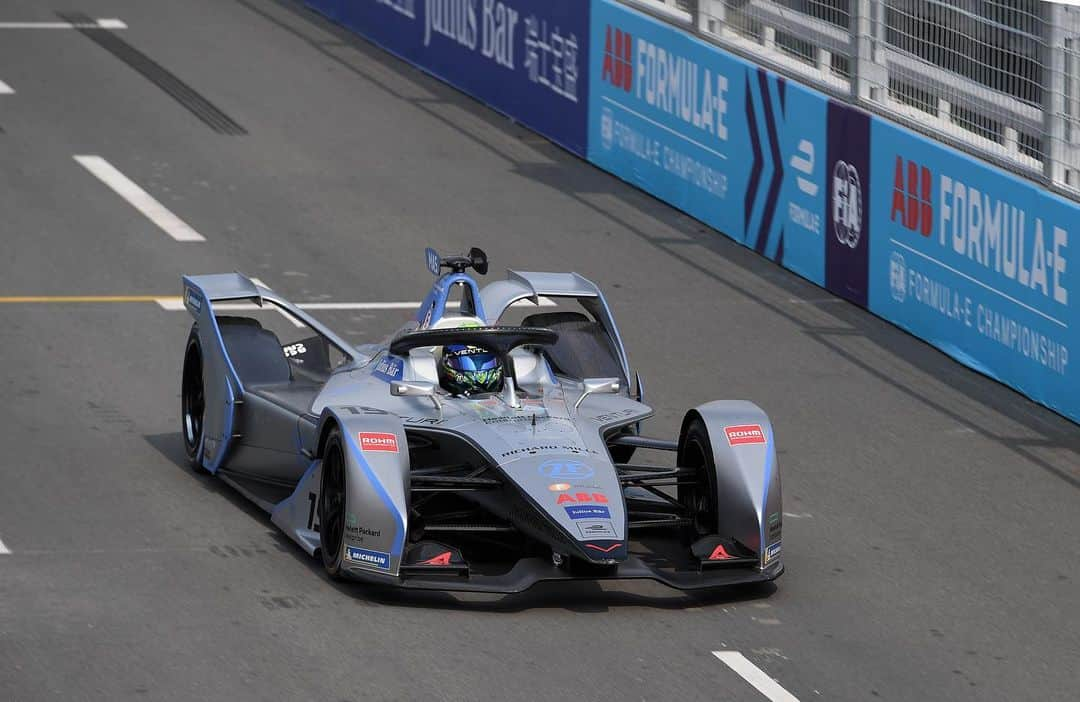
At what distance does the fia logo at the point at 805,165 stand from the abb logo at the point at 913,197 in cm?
125

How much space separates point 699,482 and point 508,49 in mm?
12491

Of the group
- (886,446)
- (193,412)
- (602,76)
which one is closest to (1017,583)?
(886,446)

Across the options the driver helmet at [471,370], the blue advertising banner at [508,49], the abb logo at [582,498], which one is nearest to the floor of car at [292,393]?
the driver helmet at [471,370]

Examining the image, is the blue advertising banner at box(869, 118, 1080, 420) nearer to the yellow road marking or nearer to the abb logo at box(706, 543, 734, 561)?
the abb logo at box(706, 543, 734, 561)

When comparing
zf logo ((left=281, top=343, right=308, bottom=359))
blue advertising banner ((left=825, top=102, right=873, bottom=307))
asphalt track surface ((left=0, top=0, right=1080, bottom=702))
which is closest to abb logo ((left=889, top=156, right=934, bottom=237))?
blue advertising banner ((left=825, top=102, right=873, bottom=307))

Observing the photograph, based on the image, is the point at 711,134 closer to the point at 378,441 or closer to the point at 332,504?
Result: the point at 332,504

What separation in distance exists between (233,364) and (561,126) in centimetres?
998

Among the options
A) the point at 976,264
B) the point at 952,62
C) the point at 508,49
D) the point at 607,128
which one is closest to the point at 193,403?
the point at 976,264

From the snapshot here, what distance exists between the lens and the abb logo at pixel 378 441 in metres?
9.45

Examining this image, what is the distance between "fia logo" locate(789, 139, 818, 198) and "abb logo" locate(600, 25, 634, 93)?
10.0ft

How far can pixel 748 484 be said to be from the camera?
979cm

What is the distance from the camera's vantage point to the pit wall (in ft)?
45.3

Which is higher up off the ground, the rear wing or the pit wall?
the rear wing

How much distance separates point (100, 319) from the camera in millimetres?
14773
